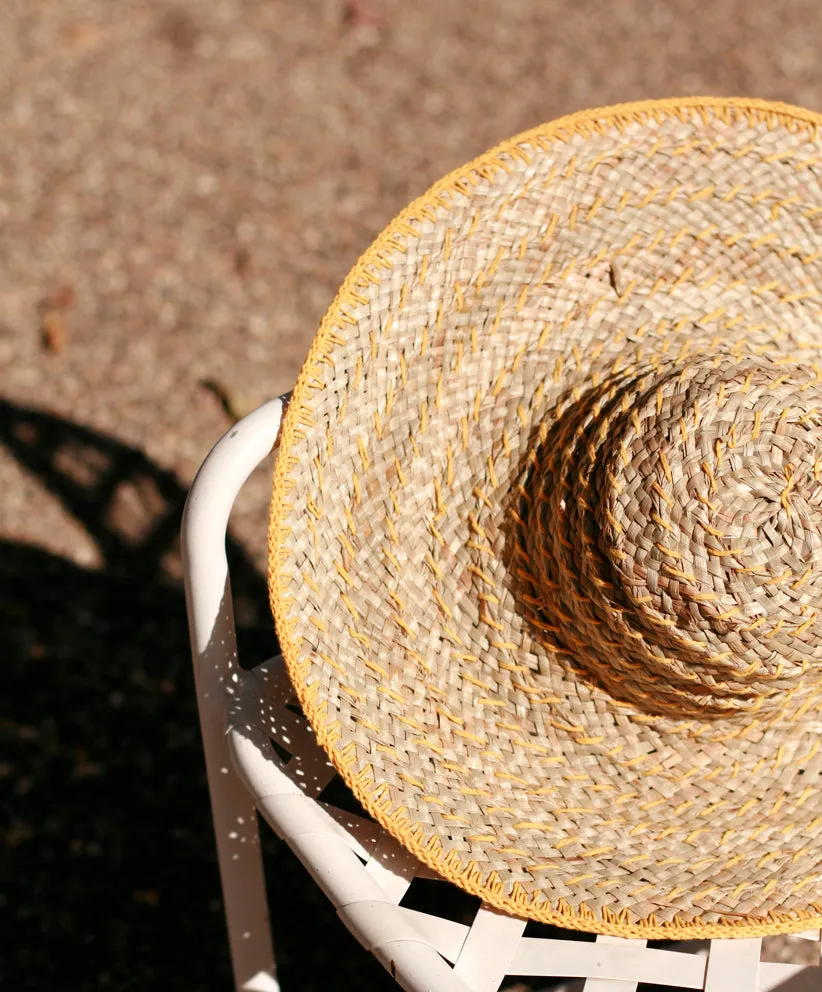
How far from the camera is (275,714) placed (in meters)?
0.93

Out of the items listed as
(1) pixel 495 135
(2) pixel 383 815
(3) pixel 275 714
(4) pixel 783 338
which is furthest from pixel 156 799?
(1) pixel 495 135

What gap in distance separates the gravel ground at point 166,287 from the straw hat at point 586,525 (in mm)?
733

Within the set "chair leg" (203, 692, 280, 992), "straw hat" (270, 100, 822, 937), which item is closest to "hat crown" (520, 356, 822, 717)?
"straw hat" (270, 100, 822, 937)

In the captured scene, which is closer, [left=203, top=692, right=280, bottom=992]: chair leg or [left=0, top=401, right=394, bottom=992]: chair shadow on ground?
[left=203, top=692, right=280, bottom=992]: chair leg

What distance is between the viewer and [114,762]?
163 centimetres

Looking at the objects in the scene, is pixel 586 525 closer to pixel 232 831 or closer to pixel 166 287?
pixel 232 831

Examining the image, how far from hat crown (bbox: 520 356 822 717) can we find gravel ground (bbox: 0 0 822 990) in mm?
843

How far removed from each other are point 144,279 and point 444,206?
1.38m

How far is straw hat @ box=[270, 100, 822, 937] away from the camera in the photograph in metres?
0.79

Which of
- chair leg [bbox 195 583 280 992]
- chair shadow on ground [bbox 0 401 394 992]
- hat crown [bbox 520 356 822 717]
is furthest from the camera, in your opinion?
chair shadow on ground [bbox 0 401 394 992]

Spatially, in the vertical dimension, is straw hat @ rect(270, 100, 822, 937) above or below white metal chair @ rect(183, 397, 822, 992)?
above

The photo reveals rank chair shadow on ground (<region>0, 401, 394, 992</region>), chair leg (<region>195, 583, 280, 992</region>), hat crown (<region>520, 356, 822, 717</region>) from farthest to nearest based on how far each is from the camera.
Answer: chair shadow on ground (<region>0, 401, 394, 992</region>) < chair leg (<region>195, 583, 280, 992</region>) < hat crown (<region>520, 356, 822, 717</region>)

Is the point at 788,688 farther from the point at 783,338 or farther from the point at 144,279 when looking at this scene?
the point at 144,279

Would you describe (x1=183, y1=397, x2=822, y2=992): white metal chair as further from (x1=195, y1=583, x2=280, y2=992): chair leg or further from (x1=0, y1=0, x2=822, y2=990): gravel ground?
(x1=0, y1=0, x2=822, y2=990): gravel ground
